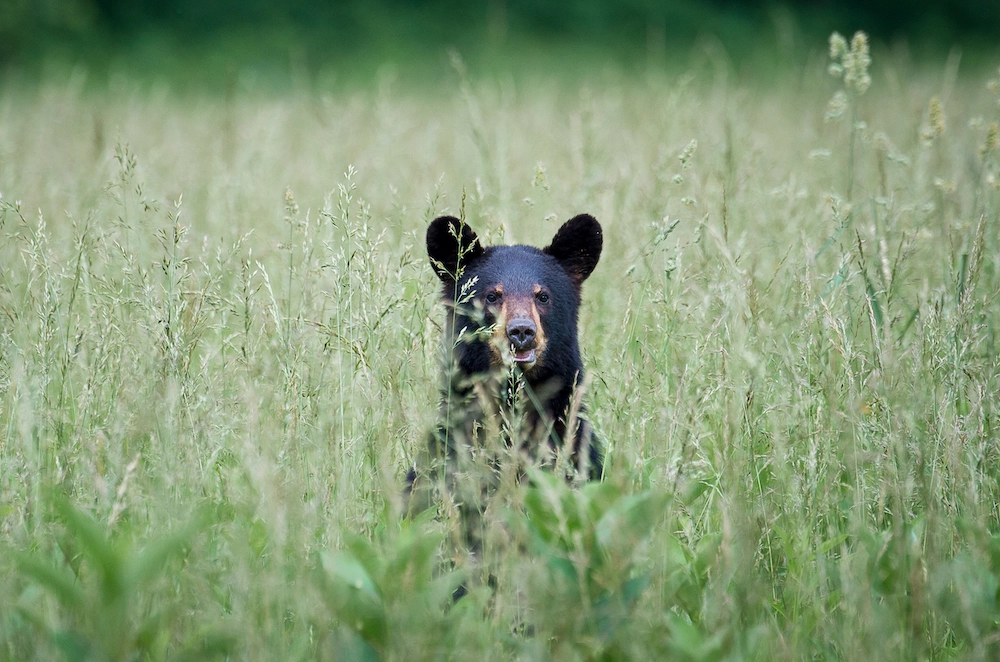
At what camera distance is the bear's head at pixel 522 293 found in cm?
326

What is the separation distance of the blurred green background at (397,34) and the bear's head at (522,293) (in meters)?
9.99

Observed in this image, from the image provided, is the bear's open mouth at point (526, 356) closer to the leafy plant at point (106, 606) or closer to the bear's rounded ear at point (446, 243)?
the bear's rounded ear at point (446, 243)

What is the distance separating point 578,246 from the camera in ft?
12.2

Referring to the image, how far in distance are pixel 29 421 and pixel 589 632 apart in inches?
61.5

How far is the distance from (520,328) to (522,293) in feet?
1.00

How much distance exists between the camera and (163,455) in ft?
8.13

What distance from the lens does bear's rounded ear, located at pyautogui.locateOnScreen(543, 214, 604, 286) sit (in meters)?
3.62

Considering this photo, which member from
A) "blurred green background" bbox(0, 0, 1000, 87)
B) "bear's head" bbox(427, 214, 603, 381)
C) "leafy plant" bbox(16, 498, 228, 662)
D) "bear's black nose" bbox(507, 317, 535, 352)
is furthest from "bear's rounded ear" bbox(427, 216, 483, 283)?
"blurred green background" bbox(0, 0, 1000, 87)

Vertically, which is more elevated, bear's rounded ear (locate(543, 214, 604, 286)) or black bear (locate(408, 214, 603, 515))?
bear's rounded ear (locate(543, 214, 604, 286))

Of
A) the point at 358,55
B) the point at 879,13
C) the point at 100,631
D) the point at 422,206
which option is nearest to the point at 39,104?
the point at 422,206

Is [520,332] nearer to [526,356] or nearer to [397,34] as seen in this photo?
[526,356]

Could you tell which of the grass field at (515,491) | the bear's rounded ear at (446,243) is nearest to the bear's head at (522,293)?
the bear's rounded ear at (446,243)

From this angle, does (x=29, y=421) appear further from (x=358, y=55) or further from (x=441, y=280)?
(x=358, y=55)

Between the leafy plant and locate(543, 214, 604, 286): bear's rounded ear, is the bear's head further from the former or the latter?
the leafy plant
